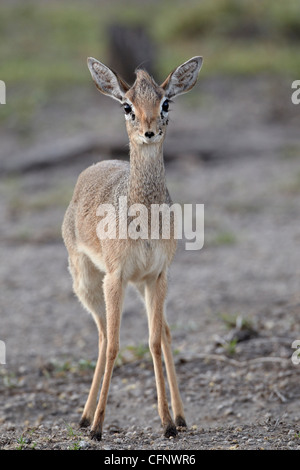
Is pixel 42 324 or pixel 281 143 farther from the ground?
pixel 281 143

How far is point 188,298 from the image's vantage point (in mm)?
7719

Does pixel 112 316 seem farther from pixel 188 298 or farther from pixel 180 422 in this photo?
pixel 188 298

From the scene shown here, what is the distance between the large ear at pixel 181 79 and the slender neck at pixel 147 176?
1.12 feet

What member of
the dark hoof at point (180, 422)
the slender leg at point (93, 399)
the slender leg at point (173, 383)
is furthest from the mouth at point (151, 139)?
the dark hoof at point (180, 422)

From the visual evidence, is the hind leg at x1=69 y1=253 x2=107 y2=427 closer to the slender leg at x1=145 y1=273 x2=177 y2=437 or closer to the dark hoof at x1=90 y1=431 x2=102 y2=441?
the slender leg at x1=145 y1=273 x2=177 y2=437

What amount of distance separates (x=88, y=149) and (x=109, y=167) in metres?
6.97

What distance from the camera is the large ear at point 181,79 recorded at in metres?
4.72

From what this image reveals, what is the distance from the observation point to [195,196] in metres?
11.0

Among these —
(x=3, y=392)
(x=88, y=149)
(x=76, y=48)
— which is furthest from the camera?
(x=76, y=48)
